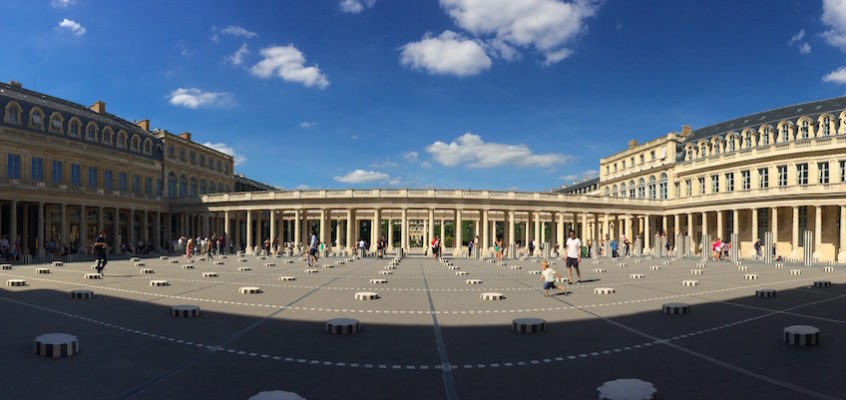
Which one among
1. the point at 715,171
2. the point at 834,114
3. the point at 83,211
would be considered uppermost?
the point at 834,114

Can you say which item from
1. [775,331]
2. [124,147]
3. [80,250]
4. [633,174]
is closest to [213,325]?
[775,331]

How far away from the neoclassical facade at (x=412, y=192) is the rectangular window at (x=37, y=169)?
126 mm

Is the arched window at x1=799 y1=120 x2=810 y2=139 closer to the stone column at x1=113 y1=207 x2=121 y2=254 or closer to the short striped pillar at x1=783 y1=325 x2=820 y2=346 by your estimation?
the short striped pillar at x1=783 y1=325 x2=820 y2=346

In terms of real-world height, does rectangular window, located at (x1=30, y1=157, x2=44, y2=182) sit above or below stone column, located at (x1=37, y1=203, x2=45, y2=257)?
above

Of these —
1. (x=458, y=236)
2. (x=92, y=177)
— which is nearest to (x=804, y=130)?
(x=458, y=236)

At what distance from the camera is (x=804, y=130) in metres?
60.7

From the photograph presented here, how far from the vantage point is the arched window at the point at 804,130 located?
60362mm

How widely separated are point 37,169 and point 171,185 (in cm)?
2291

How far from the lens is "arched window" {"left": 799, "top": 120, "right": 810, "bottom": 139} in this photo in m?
60.4

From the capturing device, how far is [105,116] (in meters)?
71.9

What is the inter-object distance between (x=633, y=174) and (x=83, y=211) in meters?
84.9

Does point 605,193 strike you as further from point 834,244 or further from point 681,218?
point 834,244

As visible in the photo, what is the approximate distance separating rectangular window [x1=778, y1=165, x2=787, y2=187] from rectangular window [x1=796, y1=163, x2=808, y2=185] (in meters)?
1.57

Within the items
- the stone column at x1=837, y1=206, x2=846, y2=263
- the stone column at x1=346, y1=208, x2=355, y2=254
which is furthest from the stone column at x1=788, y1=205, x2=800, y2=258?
the stone column at x1=346, y1=208, x2=355, y2=254
